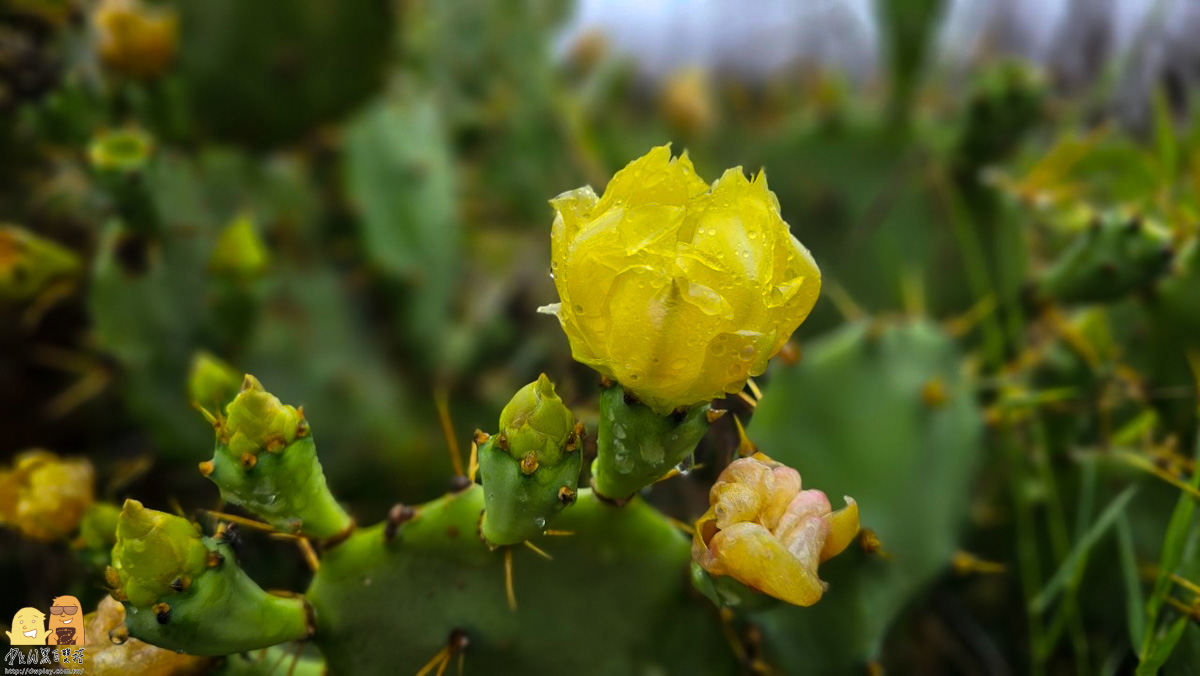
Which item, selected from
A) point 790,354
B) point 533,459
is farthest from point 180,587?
point 790,354

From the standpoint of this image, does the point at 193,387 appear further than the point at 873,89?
No

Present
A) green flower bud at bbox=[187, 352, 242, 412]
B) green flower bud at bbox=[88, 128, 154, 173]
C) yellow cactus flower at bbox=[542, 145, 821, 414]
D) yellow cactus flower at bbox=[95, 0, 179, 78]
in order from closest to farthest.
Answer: yellow cactus flower at bbox=[542, 145, 821, 414]
green flower bud at bbox=[187, 352, 242, 412]
green flower bud at bbox=[88, 128, 154, 173]
yellow cactus flower at bbox=[95, 0, 179, 78]

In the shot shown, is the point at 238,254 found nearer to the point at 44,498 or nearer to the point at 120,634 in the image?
the point at 44,498

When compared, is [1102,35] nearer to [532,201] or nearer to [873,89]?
[873,89]

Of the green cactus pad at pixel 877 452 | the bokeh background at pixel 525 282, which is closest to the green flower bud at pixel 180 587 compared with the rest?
the bokeh background at pixel 525 282

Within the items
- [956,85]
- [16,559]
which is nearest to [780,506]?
[16,559]

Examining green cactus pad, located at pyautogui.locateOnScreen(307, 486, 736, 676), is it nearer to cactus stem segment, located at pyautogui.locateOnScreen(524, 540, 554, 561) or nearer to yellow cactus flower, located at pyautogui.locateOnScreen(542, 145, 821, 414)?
cactus stem segment, located at pyautogui.locateOnScreen(524, 540, 554, 561)

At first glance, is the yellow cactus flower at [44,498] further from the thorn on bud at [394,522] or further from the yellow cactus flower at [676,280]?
the yellow cactus flower at [676,280]

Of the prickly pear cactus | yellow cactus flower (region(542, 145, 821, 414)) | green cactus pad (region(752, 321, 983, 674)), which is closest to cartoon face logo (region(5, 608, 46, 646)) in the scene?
the prickly pear cactus
